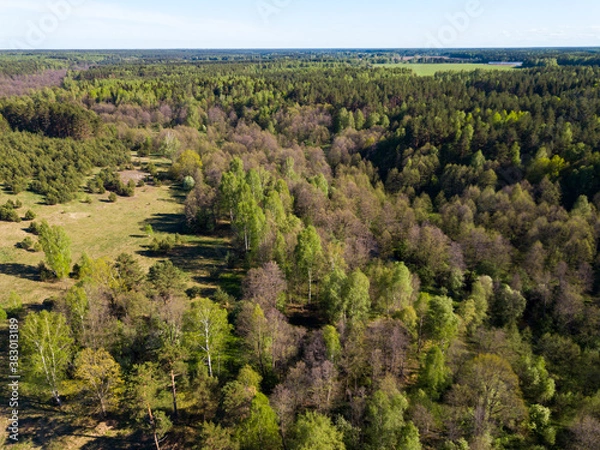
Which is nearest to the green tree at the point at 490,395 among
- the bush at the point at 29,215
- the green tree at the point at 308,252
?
the green tree at the point at 308,252

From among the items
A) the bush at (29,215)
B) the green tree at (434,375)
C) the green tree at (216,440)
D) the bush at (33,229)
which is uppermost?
the bush at (29,215)

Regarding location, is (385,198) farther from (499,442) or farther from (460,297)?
(499,442)

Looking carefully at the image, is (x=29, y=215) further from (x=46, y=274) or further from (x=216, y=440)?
(x=216, y=440)

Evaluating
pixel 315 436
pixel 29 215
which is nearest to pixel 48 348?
pixel 315 436

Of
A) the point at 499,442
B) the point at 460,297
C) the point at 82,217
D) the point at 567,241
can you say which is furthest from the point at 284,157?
the point at 499,442

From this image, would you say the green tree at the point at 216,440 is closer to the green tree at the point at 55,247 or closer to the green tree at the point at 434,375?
the green tree at the point at 434,375

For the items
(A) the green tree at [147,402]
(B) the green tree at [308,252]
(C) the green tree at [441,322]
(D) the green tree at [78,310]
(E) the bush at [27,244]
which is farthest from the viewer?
(E) the bush at [27,244]

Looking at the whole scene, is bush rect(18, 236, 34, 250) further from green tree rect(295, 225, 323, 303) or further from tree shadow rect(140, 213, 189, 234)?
green tree rect(295, 225, 323, 303)
